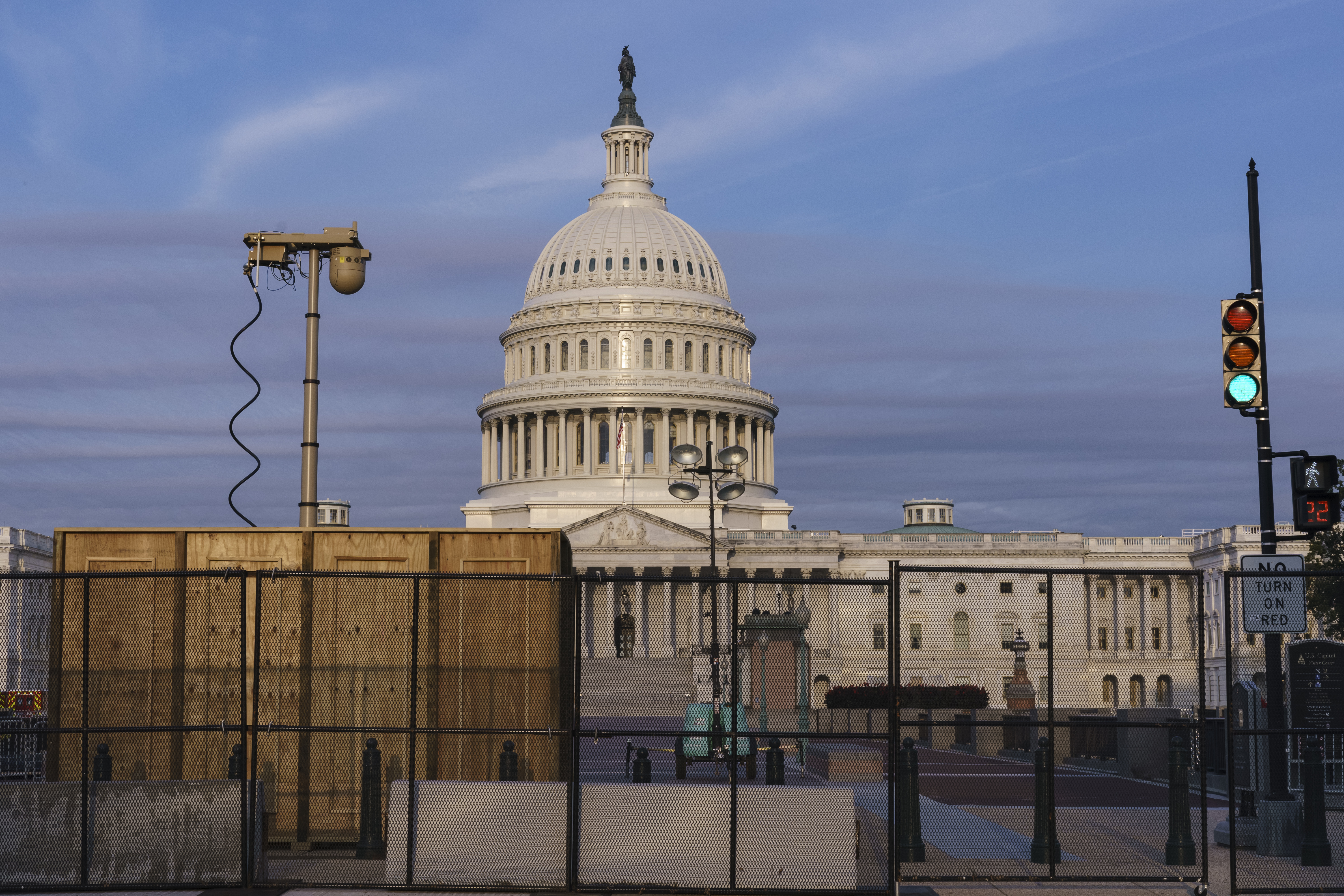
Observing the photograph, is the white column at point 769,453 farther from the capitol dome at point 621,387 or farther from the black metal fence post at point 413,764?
the black metal fence post at point 413,764

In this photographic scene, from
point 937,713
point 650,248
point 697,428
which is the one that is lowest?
point 937,713

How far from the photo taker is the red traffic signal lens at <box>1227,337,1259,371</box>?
61.7 feet

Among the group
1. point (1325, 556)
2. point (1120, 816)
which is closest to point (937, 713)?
point (1325, 556)

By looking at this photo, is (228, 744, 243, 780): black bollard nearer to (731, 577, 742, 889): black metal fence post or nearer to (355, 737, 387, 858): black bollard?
(355, 737, 387, 858): black bollard

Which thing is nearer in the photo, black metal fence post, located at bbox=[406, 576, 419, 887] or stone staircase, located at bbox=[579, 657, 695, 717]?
black metal fence post, located at bbox=[406, 576, 419, 887]

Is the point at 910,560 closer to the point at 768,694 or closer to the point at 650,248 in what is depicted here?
the point at 650,248

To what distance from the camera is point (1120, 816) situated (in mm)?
24500

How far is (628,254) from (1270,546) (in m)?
108

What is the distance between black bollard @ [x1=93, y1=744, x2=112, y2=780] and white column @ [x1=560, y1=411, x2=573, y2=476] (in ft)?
331

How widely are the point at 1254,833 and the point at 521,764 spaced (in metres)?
9.23

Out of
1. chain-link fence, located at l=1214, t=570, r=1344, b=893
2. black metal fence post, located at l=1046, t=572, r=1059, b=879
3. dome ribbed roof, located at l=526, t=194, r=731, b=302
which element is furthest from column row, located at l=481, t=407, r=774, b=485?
black metal fence post, located at l=1046, t=572, r=1059, b=879

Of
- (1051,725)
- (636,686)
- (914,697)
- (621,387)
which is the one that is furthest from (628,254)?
(1051,725)

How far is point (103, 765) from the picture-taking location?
1864cm

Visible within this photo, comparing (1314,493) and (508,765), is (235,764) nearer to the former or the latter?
(508,765)
